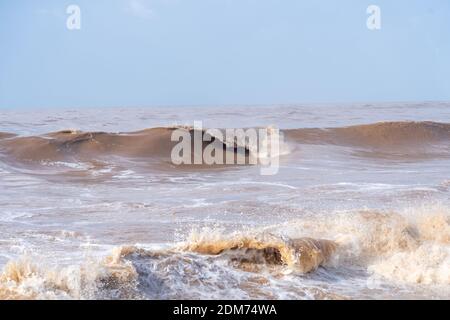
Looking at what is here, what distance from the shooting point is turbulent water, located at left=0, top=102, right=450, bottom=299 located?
15.3 feet

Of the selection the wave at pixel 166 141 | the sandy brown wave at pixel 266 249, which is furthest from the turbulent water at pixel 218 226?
the wave at pixel 166 141

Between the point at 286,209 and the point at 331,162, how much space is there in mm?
6445

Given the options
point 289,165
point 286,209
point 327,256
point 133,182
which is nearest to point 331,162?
point 289,165

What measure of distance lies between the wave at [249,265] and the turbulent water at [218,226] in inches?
0.5

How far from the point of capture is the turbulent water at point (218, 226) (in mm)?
4668

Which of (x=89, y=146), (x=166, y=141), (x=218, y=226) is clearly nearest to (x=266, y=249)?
(x=218, y=226)

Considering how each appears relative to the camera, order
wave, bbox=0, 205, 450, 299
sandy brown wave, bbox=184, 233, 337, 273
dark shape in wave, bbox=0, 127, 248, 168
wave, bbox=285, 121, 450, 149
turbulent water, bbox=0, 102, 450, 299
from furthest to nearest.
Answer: wave, bbox=285, 121, 450, 149, dark shape in wave, bbox=0, 127, 248, 168, sandy brown wave, bbox=184, 233, 337, 273, turbulent water, bbox=0, 102, 450, 299, wave, bbox=0, 205, 450, 299

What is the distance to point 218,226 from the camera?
7.49 meters

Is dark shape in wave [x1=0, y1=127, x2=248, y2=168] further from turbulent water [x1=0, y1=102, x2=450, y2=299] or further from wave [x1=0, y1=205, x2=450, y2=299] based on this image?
wave [x1=0, y1=205, x2=450, y2=299]

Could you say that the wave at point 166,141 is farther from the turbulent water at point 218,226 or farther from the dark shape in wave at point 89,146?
the turbulent water at point 218,226

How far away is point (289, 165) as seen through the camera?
47.5 ft

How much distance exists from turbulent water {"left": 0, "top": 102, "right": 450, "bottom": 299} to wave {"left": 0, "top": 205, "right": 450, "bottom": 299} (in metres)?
0.01

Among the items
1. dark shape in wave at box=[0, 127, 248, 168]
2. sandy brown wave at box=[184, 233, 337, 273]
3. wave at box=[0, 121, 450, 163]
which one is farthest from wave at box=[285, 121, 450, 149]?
sandy brown wave at box=[184, 233, 337, 273]

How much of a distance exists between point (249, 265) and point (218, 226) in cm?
230
